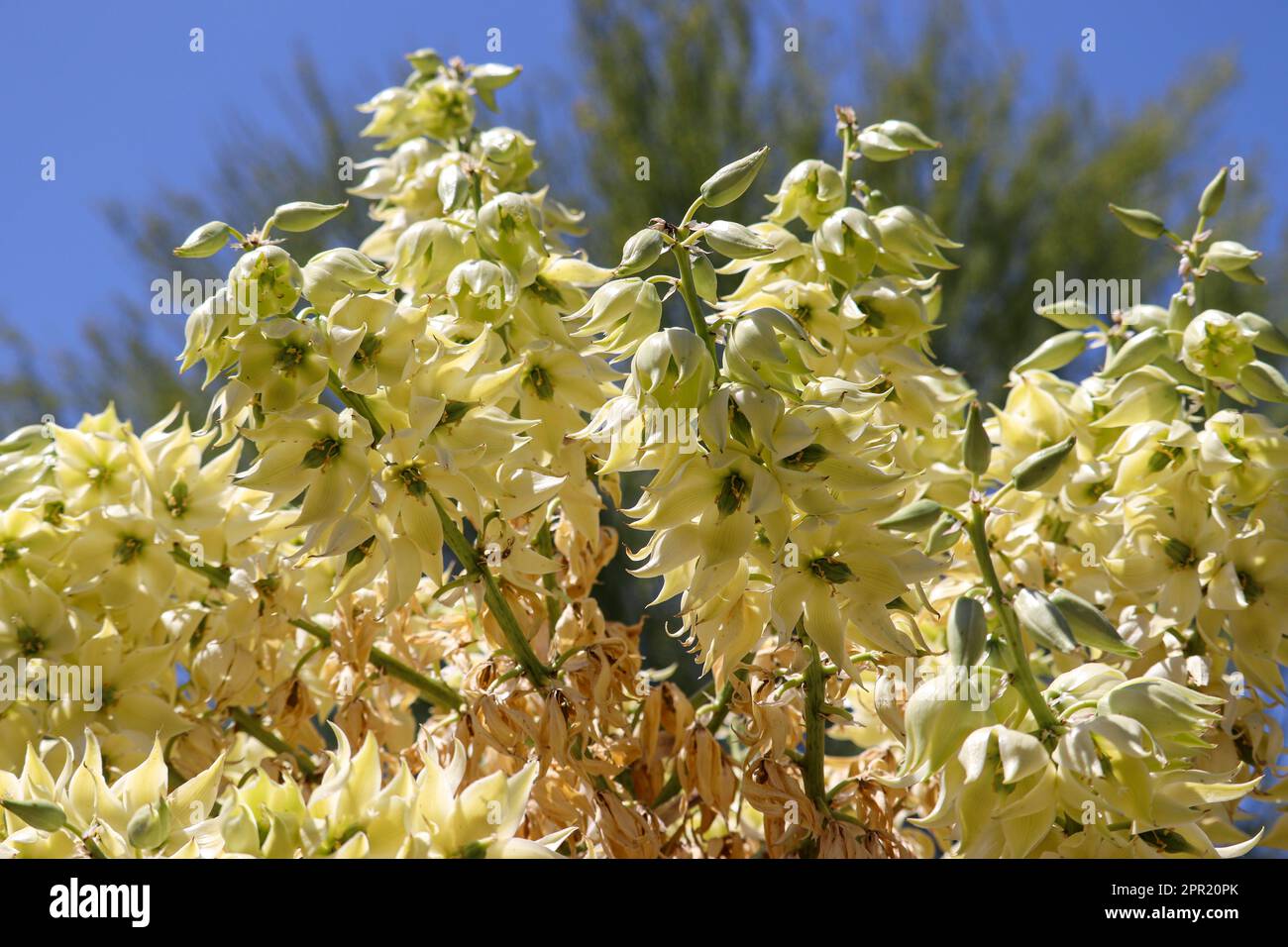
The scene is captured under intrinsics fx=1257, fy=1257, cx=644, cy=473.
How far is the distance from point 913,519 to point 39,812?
38 centimetres

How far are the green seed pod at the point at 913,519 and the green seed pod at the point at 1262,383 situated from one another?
10.7 inches

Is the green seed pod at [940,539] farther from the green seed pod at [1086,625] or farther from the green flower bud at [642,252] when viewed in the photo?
the green flower bud at [642,252]

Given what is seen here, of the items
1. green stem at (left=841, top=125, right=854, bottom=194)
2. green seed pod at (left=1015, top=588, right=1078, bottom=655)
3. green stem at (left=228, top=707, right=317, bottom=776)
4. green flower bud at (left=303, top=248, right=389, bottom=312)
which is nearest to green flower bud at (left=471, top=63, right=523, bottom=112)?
green stem at (left=841, top=125, right=854, bottom=194)

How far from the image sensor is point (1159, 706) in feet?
1.67

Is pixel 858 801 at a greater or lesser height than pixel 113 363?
lesser

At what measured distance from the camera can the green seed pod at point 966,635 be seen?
51 cm

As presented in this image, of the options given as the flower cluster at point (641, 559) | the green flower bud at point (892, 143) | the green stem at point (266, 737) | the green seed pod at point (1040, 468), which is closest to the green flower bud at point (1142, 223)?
the flower cluster at point (641, 559)

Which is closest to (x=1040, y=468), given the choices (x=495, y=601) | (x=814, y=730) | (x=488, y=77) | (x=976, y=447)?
(x=976, y=447)

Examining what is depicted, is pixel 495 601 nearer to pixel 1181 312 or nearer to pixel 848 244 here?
pixel 848 244

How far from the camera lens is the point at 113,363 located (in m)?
2.40

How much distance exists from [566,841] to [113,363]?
2.02 metres

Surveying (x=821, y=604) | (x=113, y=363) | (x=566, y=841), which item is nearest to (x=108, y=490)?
(x=566, y=841)
